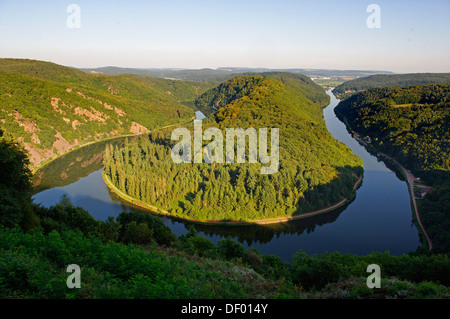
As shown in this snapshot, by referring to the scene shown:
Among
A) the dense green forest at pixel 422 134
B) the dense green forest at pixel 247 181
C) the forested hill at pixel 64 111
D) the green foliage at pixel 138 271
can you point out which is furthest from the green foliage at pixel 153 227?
the forested hill at pixel 64 111

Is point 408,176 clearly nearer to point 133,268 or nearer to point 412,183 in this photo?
point 412,183

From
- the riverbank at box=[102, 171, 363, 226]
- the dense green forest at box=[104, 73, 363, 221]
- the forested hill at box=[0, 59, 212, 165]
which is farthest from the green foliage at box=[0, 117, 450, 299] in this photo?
the forested hill at box=[0, 59, 212, 165]

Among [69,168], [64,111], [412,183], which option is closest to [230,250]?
[412,183]

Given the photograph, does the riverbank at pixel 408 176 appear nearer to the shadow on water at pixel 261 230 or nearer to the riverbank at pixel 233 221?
the riverbank at pixel 233 221

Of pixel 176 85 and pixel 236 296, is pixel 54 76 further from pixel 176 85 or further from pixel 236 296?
pixel 236 296

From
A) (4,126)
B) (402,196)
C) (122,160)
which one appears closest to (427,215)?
(402,196)
